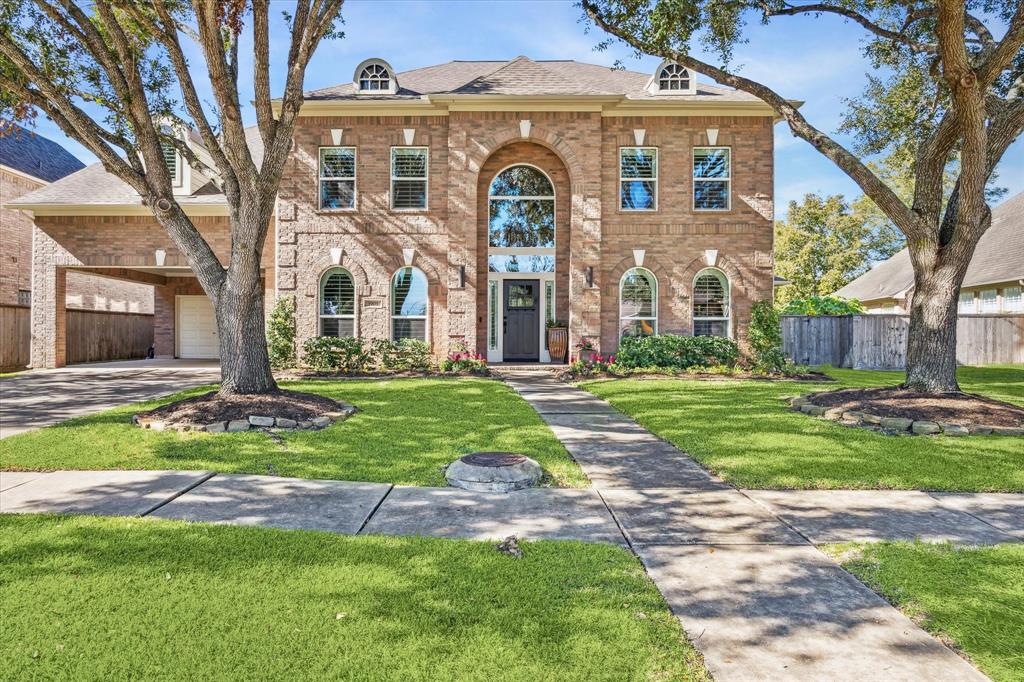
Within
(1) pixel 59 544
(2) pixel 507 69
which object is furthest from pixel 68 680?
(2) pixel 507 69

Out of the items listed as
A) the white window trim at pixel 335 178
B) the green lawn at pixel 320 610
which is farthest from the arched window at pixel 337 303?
the green lawn at pixel 320 610

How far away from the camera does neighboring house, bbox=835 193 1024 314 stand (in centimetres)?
2206

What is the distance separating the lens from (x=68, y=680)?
6.81 feet

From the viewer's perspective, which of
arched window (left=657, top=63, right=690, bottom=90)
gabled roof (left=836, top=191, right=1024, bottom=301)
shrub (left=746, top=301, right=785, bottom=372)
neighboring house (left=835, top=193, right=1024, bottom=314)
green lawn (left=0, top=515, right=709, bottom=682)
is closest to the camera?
green lawn (left=0, top=515, right=709, bottom=682)

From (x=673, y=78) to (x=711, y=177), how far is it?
9.05 ft

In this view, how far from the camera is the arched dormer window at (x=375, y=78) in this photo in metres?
14.8

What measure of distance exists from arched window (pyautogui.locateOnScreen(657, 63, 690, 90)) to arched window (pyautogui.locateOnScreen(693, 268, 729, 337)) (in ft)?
16.0

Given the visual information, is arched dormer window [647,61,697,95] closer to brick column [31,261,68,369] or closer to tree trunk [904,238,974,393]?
tree trunk [904,238,974,393]

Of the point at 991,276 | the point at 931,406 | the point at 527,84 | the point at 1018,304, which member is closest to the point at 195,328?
the point at 527,84

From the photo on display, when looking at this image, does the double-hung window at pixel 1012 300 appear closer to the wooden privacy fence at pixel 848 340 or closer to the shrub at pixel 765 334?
the wooden privacy fence at pixel 848 340

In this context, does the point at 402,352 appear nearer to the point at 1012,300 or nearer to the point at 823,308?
the point at 823,308

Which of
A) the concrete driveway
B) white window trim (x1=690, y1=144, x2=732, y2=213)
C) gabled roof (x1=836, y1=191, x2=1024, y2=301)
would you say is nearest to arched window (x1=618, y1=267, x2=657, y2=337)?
white window trim (x1=690, y1=144, x2=732, y2=213)

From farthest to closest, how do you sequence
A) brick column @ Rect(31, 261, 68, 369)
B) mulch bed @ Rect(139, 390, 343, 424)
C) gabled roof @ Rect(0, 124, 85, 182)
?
gabled roof @ Rect(0, 124, 85, 182) → brick column @ Rect(31, 261, 68, 369) → mulch bed @ Rect(139, 390, 343, 424)

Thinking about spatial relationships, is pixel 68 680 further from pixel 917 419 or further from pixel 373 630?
pixel 917 419
